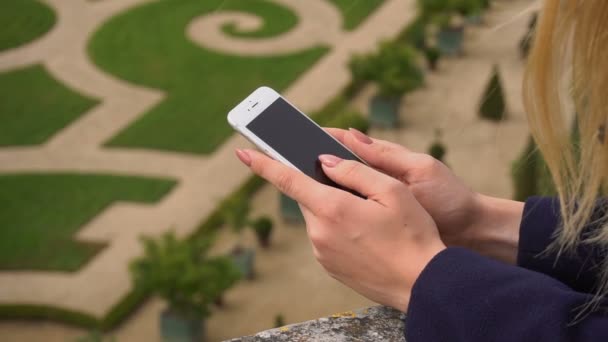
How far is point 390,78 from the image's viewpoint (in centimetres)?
2022

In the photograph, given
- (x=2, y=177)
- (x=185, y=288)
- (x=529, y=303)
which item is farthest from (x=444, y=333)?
(x=2, y=177)

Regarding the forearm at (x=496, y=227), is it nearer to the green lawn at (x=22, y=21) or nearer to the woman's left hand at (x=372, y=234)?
the woman's left hand at (x=372, y=234)

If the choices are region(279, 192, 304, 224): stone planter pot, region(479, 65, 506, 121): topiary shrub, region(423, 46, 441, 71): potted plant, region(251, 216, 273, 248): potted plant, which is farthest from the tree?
region(423, 46, 441, 71): potted plant

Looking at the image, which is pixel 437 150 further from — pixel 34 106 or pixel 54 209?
pixel 34 106

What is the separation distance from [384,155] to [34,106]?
19949mm

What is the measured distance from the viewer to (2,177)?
1930 cm

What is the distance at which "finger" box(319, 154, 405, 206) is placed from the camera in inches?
107

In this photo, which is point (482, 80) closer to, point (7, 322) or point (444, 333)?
point (7, 322)

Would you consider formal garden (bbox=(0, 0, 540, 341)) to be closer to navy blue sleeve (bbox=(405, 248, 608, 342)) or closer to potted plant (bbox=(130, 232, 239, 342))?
potted plant (bbox=(130, 232, 239, 342))

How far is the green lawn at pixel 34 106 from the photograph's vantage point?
2095 cm

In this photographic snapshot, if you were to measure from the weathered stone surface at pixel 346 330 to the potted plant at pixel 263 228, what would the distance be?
1361cm

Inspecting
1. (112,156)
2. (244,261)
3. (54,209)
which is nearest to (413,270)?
A: (244,261)

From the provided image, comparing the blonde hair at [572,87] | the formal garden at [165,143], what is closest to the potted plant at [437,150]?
the formal garden at [165,143]

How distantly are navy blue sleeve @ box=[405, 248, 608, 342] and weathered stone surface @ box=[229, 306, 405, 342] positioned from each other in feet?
1.34
